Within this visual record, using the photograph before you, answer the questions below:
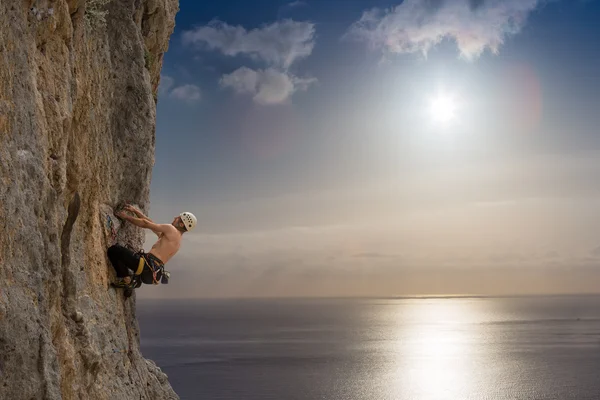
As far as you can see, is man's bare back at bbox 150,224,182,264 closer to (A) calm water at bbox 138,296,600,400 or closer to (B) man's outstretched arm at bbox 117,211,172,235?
(B) man's outstretched arm at bbox 117,211,172,235

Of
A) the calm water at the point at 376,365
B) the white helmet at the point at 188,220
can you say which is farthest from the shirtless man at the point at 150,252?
the calm water at the point at 376,365

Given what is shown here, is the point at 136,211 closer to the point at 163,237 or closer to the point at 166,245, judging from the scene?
the point at 163,237

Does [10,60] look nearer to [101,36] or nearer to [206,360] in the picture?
[101,36]

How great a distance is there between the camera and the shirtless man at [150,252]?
439 inches

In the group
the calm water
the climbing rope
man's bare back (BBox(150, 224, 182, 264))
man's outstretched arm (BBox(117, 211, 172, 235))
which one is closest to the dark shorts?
man's bare back (BBox(150, 224, 182, 264))

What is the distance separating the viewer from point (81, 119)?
10250 mm

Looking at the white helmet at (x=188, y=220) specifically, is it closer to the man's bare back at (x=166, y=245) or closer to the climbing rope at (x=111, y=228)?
the man's bare back at (x=166, y=245)

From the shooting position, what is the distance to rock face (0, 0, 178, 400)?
7.28 metres

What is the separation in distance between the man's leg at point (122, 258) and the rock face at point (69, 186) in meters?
0.17

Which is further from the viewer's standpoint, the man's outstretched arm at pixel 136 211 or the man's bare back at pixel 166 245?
the man's outstretched arm at pixel 136 211

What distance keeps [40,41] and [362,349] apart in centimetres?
9560

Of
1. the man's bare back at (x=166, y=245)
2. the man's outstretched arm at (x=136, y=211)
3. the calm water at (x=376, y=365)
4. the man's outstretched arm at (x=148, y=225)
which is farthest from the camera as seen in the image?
the calm water at (x=376, y=365)

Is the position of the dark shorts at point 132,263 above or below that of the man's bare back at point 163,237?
below

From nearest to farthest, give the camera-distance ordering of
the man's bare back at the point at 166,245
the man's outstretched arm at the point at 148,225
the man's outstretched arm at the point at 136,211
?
the man's outstretched arm at the point at 148,225, the man's bare back at the point at 166,245, the man's outstretched arm at the point at 136,211
